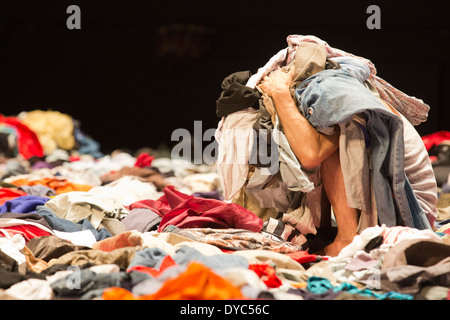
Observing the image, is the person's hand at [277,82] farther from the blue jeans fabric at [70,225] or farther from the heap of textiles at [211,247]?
the blue jeans fabric at [70,225]

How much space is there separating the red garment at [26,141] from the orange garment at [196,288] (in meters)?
3.54

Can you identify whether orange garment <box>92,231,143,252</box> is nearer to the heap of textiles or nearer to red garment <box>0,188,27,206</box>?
the heap of textiles

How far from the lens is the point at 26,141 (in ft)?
16.1

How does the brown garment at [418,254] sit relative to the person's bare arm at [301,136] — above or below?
below

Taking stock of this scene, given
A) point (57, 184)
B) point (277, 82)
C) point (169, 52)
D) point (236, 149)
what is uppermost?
point (277, 82)

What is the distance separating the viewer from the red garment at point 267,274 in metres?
1.75

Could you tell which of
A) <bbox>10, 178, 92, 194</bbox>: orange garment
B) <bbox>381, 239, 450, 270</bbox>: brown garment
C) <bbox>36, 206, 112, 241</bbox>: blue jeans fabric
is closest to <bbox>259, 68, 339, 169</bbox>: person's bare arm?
<bbox>381, 239, 450, 270</bbox>: brown garment

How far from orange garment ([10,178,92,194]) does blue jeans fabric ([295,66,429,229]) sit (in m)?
1.59

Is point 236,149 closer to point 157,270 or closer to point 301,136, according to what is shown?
point 301,136

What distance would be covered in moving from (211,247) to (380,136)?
28.2 inches

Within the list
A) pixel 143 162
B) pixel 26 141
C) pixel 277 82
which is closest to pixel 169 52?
pixel 26 141

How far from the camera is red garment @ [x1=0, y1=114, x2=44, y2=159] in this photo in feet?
15.9

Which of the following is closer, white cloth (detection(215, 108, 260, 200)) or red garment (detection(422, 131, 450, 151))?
white cloth (detection(215, 108, 260, 200))

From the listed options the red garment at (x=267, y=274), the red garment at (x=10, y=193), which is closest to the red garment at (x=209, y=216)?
the red garment at (x=267, y=274)
